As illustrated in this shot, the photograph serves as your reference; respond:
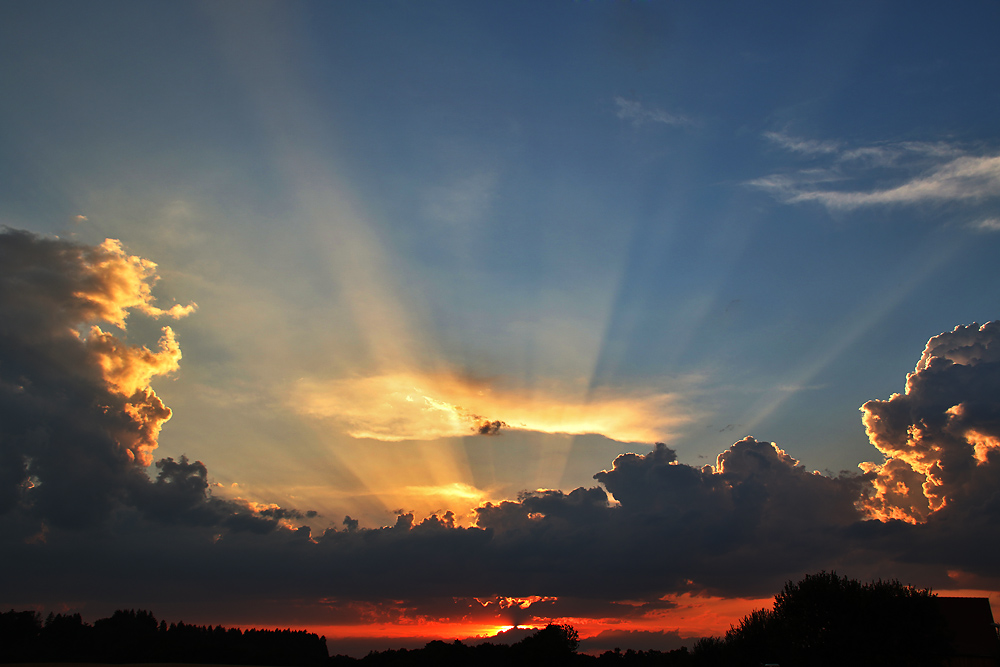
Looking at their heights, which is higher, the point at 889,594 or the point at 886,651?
the point at 889,594

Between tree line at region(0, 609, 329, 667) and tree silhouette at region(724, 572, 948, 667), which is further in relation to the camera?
tree line at region(0, 609, 329, 667)

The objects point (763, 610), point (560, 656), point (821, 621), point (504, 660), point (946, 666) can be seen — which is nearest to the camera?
point (946, 666)

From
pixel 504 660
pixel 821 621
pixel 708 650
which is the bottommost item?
pixel 504 660

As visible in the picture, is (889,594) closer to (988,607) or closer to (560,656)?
(988,607)

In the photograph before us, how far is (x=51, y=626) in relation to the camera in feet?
546

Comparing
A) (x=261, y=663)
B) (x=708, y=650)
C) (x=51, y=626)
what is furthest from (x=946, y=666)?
(x=51, y=626)

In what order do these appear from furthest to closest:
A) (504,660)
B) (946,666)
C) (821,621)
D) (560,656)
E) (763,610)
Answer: (504,660)
(560,656)
(763,610)
(821,621)
(946,666)

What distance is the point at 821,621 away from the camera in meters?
74.1

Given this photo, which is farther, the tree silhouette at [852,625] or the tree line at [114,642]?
the tree line at [114,642]

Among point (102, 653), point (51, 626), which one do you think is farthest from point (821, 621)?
point (51, 626)

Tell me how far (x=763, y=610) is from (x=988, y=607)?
2745cm

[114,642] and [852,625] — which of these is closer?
[852,625]

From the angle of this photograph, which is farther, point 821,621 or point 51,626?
point 51,626

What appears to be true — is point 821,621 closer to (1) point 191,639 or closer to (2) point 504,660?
(2) point 504,660
